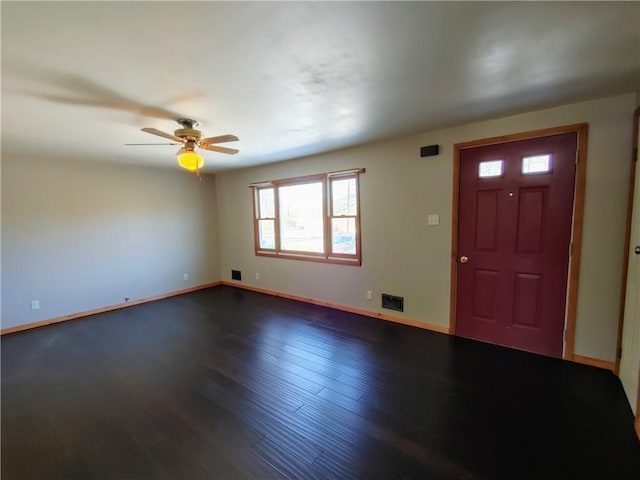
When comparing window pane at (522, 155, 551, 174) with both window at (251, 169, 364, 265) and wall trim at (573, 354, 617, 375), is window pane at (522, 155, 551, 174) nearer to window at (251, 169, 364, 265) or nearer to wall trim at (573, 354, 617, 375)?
wall trim at (573, 354, 617, 375)

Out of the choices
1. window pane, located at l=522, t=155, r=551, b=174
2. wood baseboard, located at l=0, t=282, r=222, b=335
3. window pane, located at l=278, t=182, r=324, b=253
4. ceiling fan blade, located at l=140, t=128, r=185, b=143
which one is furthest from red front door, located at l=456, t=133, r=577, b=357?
wood baseboard, located at l=0, t=282, r=222, b=335

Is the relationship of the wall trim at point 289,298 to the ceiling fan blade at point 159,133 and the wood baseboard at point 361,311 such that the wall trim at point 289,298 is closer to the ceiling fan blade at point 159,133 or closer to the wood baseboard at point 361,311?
the wood baseboard at point 361,311

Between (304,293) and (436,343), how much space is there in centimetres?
228

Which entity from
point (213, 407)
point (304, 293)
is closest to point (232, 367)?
point (213, 407)

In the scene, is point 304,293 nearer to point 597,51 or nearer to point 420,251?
point 420,251

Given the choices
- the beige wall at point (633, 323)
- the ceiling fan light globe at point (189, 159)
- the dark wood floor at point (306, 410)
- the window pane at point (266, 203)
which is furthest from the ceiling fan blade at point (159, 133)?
the beige wall at point (633, 323)

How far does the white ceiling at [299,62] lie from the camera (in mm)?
1314

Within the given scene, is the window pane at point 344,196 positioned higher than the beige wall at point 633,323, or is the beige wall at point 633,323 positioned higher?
the window pane at point 344,196

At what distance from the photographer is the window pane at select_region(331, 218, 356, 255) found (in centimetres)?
412

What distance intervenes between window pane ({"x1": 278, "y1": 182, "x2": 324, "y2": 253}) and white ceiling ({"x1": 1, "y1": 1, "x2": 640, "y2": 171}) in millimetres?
1741

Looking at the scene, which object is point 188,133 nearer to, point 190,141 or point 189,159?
point 190,141

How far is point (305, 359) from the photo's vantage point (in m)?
2.84

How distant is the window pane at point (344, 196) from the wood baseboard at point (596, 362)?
2821mm

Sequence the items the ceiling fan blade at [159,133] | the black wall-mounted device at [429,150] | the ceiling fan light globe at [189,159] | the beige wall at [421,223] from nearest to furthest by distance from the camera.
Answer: the ceiling fan blade at [159,133] → the beige wall at [421,223] → the ceiling fan light globe at [189,159] → the black wall-mounted device at [429,150]
